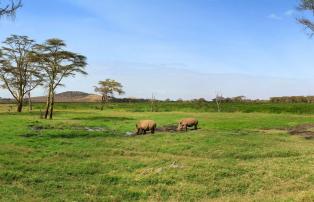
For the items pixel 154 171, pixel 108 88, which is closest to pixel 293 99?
pixel 108 88

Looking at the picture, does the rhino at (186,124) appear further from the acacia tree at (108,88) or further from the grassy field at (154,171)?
the acacia tree at (108,88)

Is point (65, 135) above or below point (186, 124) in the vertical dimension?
below

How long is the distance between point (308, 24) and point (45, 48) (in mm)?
28616

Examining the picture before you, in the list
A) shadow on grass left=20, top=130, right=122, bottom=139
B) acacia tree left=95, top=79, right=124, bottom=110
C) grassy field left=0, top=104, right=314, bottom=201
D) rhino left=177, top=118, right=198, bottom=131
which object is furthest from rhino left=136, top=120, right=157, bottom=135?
acacia tree left=95, top=79, right=124, bottom=110

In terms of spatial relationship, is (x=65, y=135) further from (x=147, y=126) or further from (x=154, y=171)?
(x=154, y=171)

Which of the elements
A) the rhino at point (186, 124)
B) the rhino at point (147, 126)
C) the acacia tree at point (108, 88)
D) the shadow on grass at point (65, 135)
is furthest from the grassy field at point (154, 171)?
the acacia tree at point (108, 88)

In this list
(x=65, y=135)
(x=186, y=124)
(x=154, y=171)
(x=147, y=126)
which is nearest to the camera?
(x=154, y=171)

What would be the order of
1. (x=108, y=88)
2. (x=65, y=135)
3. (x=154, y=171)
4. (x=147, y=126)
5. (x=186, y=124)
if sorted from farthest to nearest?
(x=108, y=88) < (x=186, y=124) < (x=147, y=126) < (x=65, y=135) < (x=154, y=171)

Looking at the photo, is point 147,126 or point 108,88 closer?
point 147,126

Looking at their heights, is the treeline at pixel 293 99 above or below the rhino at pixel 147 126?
above

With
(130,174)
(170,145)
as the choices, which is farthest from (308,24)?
(130,174)

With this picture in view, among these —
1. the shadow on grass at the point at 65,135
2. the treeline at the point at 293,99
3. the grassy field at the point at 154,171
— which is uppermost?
the treeline at the point at 293,99

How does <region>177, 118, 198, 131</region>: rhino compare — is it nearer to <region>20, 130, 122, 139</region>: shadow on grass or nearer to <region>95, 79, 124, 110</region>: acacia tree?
<region>20, 130, 122, 139</region>: shadow on grass

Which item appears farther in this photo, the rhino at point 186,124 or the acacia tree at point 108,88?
the acacia tree at point 108,88
